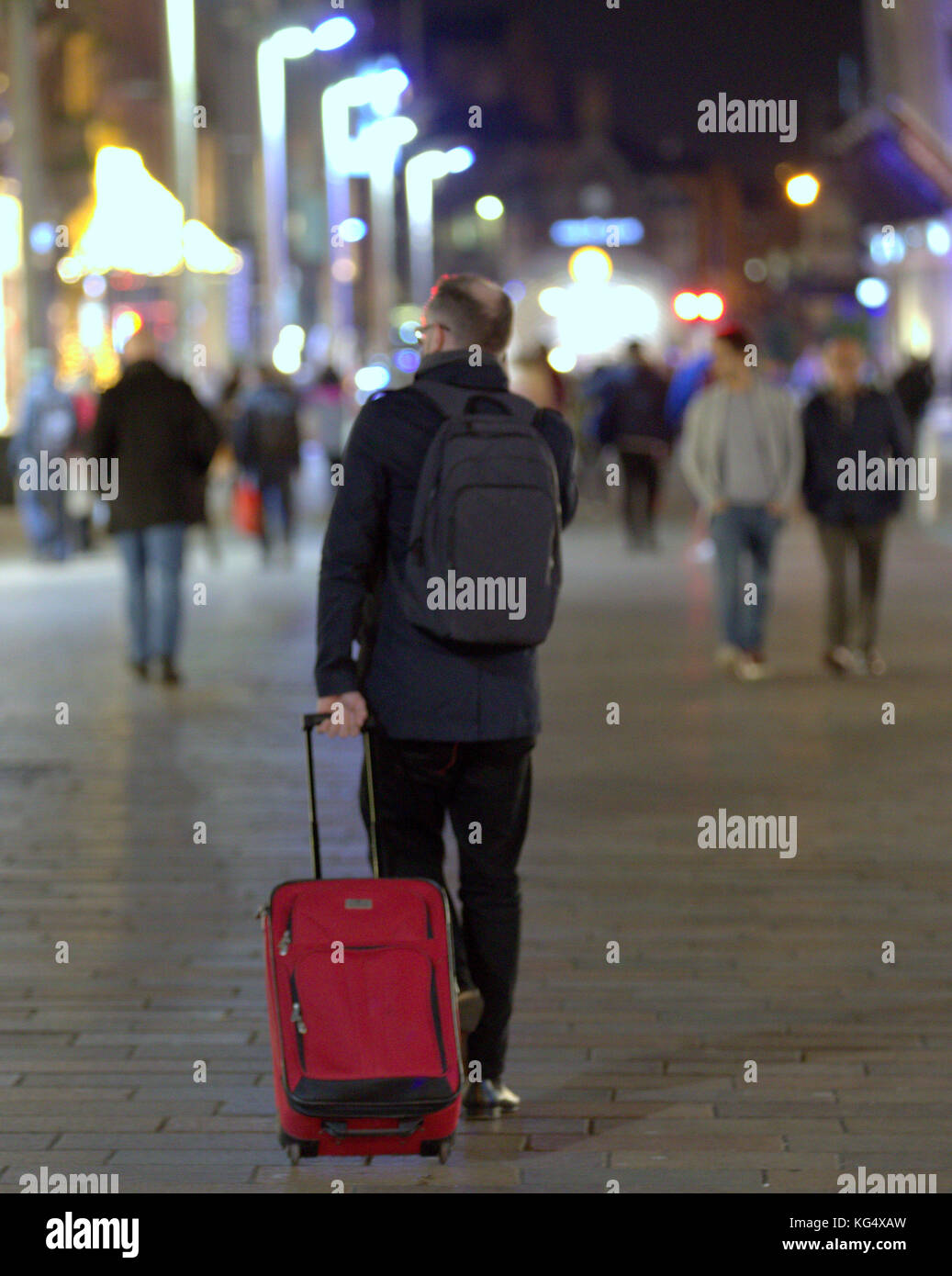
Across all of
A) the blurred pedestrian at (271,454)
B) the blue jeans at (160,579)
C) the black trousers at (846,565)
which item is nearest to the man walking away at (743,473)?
the black trousers at (846,565)

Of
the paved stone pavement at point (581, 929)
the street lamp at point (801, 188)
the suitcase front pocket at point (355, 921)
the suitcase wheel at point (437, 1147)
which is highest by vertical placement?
→ the street lamp at point (801, 188)

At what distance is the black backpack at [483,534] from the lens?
16.5 ft

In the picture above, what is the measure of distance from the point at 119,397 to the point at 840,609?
416cm

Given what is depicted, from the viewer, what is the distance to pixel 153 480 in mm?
13141

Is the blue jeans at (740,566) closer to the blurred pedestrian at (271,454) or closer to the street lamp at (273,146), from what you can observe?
the blurred pedestrian at (271,454)

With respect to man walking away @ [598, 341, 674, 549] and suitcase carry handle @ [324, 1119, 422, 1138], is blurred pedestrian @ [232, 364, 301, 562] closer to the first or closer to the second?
man walking away @ [598, 341, 674, 549]

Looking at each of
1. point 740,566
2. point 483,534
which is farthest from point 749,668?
point 483,534

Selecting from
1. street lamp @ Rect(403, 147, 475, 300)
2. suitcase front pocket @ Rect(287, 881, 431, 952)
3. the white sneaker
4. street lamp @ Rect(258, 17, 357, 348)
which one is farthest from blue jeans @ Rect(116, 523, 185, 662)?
street lamp @ Rect(403, 147, 475, 300)

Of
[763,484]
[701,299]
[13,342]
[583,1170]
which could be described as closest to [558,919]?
[583,1170]

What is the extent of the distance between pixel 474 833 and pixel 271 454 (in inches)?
671

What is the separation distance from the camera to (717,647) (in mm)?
14656

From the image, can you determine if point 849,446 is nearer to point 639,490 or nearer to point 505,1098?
point 505,1098

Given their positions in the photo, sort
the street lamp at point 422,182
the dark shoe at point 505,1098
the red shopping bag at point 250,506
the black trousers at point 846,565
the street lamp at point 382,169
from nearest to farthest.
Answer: the dark shoe at point 505,1098 < the black trousers at point 846,565 < the red shopping bag at point 250,506 < the street lamp at point 382,169 < the street lamp at point 422,182

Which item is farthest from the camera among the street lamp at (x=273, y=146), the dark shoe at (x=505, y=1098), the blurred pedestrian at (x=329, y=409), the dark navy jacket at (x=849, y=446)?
the street lamp at (x=273, y=146)
